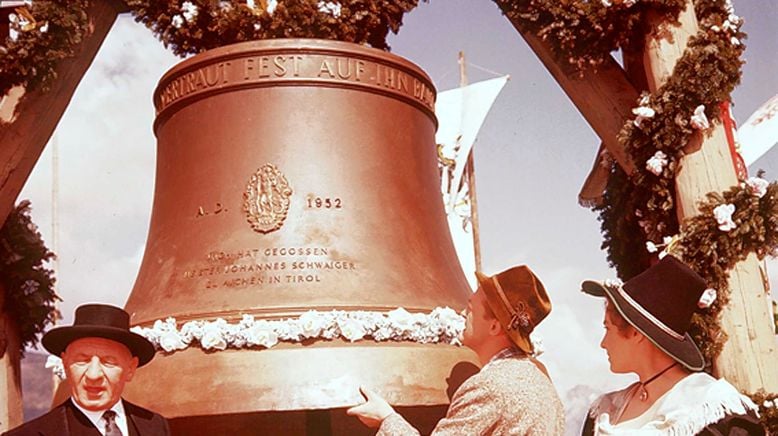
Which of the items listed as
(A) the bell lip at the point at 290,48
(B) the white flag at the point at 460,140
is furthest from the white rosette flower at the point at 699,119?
(B) the white flag at the point at 460,140

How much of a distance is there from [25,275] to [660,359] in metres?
3.43

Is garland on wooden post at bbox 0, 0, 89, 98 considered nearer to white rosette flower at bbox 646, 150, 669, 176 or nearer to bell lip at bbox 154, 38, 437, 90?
bell lip at bbox 154, 38, 437, 90

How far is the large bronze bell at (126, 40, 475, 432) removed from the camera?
345 cm

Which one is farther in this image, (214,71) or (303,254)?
(214,71)

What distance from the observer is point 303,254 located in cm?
369

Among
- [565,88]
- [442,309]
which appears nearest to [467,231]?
[565,88]

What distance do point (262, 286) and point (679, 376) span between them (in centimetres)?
146

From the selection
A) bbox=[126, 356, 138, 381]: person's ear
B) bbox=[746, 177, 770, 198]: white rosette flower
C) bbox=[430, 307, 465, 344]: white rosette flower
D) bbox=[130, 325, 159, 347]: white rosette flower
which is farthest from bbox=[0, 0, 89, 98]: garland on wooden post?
bbox=[746, 177, 770, 198]: white rosette flower

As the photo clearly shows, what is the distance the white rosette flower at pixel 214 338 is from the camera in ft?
11.1

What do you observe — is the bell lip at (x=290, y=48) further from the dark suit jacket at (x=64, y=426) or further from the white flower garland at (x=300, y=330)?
the dark suit jacket at (x=64, y=426)

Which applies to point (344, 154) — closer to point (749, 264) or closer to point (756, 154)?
point (749, 264)

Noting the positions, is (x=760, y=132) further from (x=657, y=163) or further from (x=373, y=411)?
(x=373, y=411)

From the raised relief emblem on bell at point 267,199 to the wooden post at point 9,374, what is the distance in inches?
77.5

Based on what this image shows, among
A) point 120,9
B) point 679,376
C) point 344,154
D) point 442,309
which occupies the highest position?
point 120,9
